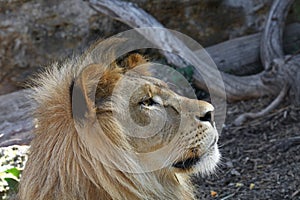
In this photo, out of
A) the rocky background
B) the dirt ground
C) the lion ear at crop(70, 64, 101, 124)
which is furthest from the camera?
the rocky background

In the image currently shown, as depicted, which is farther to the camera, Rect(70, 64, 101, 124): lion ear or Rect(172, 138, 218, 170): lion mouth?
Rect(172, 138, 218, 170): lion mouth

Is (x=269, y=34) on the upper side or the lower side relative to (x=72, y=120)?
lower

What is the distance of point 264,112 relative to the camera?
5816 millimetres

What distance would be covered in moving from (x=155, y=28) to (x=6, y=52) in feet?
4.64

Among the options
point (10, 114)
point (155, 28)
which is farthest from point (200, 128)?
point (155, 28)

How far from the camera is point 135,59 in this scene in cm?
327

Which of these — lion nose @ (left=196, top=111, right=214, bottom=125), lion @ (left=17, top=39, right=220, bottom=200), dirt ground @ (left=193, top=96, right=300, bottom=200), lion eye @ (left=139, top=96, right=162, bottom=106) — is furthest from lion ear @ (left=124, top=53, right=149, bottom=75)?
dirt ground @ (left=193, top=96, right=300, bottom=200)

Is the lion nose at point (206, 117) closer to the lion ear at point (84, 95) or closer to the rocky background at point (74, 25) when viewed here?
the lion ear at point (84, 95)

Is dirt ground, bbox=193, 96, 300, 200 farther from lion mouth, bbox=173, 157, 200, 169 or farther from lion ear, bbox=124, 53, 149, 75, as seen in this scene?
lion ear, bbox=124, 53, 149, 75

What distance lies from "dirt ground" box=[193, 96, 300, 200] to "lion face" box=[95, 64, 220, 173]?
1369 mm

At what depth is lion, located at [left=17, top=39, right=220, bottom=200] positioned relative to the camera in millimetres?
2797

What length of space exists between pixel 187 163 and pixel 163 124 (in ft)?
0.74

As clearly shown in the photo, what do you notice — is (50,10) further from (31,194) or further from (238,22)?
(31,194)

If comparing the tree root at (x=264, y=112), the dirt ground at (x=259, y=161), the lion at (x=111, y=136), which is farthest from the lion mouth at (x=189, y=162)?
the tree root at (x=264, y=112)
